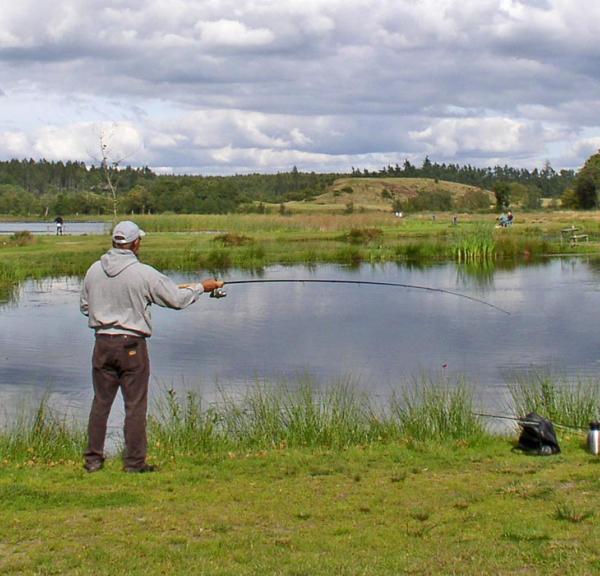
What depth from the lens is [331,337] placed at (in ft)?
62.3

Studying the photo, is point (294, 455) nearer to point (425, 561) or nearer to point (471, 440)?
point (471, 440)

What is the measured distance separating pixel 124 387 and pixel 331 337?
11.6 metres

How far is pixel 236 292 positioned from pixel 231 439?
1767cm

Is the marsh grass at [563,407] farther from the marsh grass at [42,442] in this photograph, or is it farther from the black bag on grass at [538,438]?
the marsh grass at [42,442]

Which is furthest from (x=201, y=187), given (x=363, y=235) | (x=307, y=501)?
(x=307, y=501)

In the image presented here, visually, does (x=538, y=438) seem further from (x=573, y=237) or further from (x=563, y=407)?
(x=573, y=237)

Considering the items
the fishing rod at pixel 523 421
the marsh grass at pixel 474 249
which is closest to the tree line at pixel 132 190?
the marsh grass at pixel 474 249

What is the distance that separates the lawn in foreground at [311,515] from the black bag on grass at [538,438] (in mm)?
147

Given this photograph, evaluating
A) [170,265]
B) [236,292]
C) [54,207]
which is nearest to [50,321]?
[236,292]

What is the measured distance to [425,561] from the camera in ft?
16.8

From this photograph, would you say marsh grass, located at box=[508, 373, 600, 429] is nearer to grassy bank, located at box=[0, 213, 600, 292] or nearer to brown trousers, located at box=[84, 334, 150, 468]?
brown trousers, located at box=[84, 334, 150, 468]

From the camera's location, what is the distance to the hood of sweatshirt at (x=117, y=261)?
7.37 metres

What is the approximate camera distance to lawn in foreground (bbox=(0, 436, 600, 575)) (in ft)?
17.0

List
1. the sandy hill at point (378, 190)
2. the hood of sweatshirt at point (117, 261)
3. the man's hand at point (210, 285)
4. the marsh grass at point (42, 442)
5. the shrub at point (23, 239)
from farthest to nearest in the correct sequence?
1. the sandy hill at point (378, 190)
2. the shrub at point (23, 239)
3. the marsh grass at point (42, 442)
4. the man's hand at point (210, 285)
5. the hood of sweatshirt at point (117, 261)
